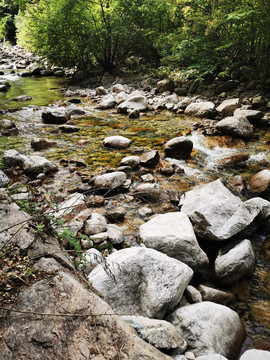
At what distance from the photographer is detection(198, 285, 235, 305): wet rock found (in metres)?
2.53

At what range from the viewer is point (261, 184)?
14.5 feet

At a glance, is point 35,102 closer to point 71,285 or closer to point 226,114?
point 226,114

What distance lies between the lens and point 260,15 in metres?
8.15

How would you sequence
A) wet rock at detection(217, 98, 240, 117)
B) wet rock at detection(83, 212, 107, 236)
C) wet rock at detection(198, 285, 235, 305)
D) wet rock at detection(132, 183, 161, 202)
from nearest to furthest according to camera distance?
wet rock at detection(198, 285, 235, 305) → wet rock at detection(83, 212, 107, 236) → wet rock at detection(132, 183, 161, 202) → wet rock at detection(217, 98, 240, 117)

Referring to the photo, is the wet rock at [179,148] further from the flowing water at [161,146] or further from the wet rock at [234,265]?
the wet rock at [234,265]

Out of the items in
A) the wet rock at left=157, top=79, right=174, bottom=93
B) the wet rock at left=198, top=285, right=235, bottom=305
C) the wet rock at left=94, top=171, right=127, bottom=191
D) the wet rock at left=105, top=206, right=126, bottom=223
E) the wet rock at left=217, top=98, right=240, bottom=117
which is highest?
the wet rock at left=157, top=79, right=174, bottom=93

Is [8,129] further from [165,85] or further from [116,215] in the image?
[165,85]

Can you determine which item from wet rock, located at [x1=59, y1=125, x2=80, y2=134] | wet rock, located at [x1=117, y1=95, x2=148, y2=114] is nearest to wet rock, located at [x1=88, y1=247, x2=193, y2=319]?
wet rock, located at [x1=59, y1=125, x2=80, y2=134]

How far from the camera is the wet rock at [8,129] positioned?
696 centimetres

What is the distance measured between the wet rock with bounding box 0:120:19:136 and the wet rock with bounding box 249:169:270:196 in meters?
6.33

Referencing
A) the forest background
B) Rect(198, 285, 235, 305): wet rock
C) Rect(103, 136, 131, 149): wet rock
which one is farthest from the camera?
the forest background

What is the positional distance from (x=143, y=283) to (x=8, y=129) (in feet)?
21.8

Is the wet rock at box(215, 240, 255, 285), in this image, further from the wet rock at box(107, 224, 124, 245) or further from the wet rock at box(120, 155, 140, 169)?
the wet rock at box(120, 155, 140, 169)

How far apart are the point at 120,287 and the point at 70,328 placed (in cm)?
87
